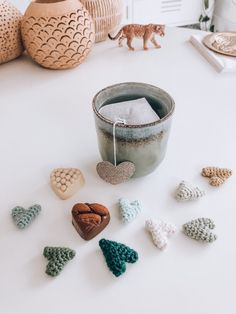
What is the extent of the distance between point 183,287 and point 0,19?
2.15 ft

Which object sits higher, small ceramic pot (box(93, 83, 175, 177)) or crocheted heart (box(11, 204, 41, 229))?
small ceramic pot (box(93, 83, 175, 177))

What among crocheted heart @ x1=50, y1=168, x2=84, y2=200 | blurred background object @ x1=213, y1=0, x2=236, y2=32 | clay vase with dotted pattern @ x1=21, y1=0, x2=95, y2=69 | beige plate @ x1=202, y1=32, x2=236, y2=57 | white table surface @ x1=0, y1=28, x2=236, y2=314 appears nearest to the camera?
→ white table surface @ x1=0, y1=28, x2=236, y2=314

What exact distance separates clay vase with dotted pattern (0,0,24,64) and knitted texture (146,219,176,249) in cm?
56

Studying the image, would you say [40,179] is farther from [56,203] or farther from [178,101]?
[178,101]

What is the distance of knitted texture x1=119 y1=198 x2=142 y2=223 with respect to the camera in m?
0.43

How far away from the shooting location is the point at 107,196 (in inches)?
18.3

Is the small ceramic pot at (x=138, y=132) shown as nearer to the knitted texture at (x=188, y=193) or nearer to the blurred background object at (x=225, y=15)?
the knitted texture at (x=188, y=193)

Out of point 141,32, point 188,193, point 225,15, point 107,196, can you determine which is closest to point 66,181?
point 107,196

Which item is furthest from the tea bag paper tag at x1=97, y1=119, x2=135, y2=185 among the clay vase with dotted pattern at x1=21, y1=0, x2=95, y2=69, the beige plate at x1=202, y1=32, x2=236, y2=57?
the beige plate at x1=202, y1=32, x2=236, y2=57

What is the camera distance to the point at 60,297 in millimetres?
354

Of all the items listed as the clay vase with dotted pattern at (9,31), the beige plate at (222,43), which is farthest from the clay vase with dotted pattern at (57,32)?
the beige plate at (222,43)

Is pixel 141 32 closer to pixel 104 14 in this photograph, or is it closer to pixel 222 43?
pixel 104 14

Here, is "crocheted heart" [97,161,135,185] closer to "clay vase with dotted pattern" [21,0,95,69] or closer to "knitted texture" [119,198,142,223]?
"knitted texture" [119,198,142,223]

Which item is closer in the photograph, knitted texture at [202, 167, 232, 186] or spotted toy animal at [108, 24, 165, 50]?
knitted texture at [202, 167, 232, 186]
